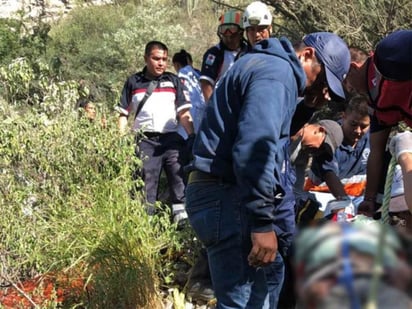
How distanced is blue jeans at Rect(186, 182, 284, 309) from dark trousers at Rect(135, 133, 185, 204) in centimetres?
261

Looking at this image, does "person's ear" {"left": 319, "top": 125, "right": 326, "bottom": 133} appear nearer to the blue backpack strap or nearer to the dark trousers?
the dark trousers

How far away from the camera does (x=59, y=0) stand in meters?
31.1

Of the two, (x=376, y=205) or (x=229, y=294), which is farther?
(x=376, y=205)

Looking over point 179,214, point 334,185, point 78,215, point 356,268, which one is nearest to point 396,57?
point 334,185

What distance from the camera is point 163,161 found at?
5.13 metres

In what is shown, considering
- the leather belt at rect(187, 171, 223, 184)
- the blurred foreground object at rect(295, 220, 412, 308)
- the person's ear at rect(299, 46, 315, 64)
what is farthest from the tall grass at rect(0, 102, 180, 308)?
the blurred foreground object at rect(295, 220, 412, 308)

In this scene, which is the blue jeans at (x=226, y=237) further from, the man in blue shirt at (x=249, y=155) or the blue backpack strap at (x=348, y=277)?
the blue backpack strap at (x=348, y=277)

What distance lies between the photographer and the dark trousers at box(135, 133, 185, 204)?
16.5 feet

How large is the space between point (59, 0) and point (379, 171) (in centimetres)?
2988

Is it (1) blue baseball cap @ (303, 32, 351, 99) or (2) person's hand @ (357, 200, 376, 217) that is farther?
(2) person's hand @ (357, 200, 376, 217)

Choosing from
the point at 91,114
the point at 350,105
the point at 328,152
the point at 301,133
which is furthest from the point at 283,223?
the point at 91,114

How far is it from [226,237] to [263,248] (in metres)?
0.18

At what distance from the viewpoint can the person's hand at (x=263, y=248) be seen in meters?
2.16

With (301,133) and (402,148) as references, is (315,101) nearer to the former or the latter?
(402,148)
